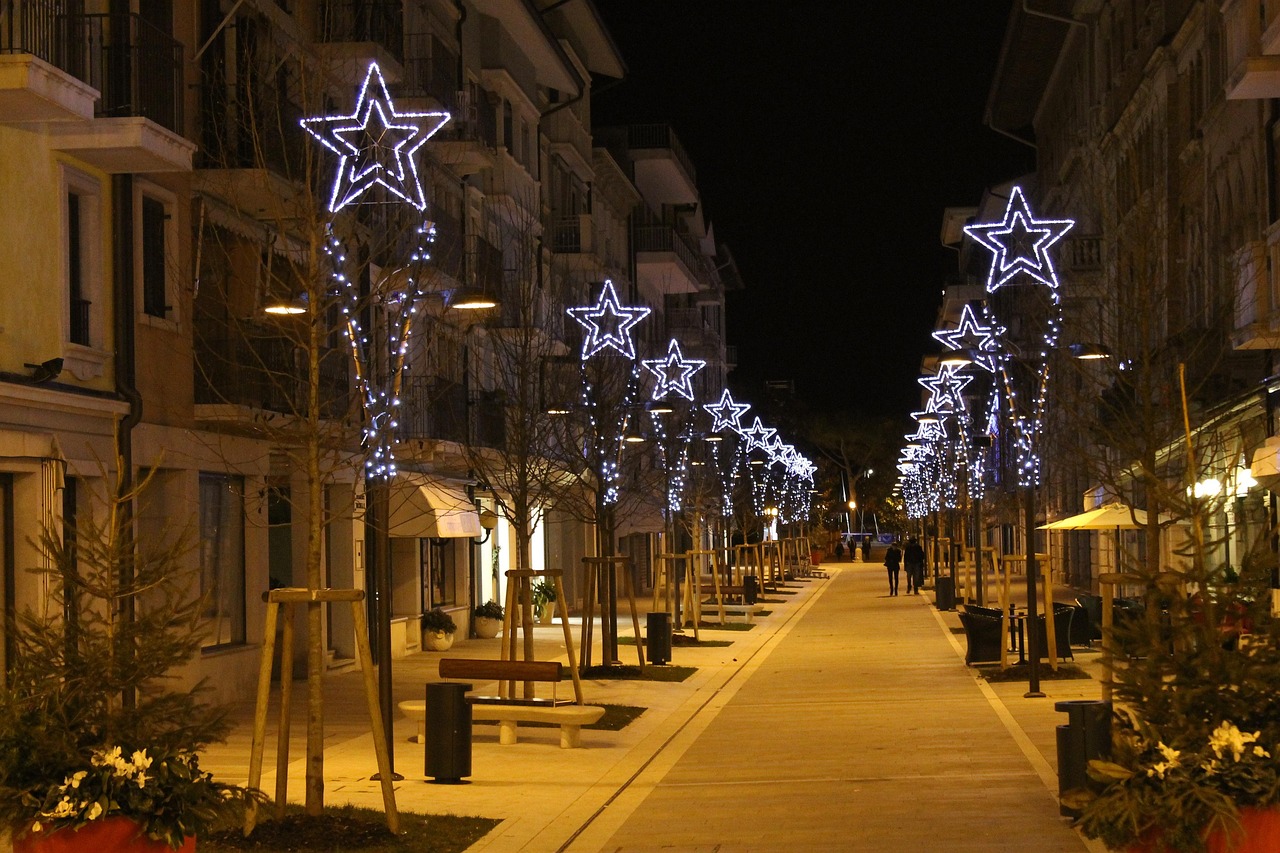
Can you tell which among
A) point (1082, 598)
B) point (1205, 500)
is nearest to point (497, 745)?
point (1205, 500)

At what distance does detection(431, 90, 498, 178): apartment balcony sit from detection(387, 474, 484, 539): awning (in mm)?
6564

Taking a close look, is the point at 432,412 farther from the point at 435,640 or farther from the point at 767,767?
the point at 767,767

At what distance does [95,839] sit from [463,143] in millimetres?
25166

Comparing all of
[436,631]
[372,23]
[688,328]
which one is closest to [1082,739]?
[372,23]

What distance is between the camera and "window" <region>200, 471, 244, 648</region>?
2297cm

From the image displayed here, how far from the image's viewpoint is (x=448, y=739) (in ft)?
49.1

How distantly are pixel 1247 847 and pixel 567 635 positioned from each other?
36.4 feet

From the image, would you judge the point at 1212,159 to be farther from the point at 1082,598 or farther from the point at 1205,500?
the point at 1205,500

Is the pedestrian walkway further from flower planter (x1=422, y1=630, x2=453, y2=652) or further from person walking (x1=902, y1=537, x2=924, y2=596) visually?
person walking (x1=902, y1=537, x2=924, y2=596)

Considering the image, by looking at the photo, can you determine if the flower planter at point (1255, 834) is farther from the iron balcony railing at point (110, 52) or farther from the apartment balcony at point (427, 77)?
the apartment balcony at point (427, 77)

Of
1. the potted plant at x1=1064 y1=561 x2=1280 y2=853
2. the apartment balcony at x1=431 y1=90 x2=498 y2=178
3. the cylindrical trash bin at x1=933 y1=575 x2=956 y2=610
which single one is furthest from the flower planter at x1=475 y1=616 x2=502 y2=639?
the potted plant at x1=1064 y1=561 x2=1280 y2=853

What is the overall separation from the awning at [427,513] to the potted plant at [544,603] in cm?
561

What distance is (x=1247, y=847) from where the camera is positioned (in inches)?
323

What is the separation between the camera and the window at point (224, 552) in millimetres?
22969
